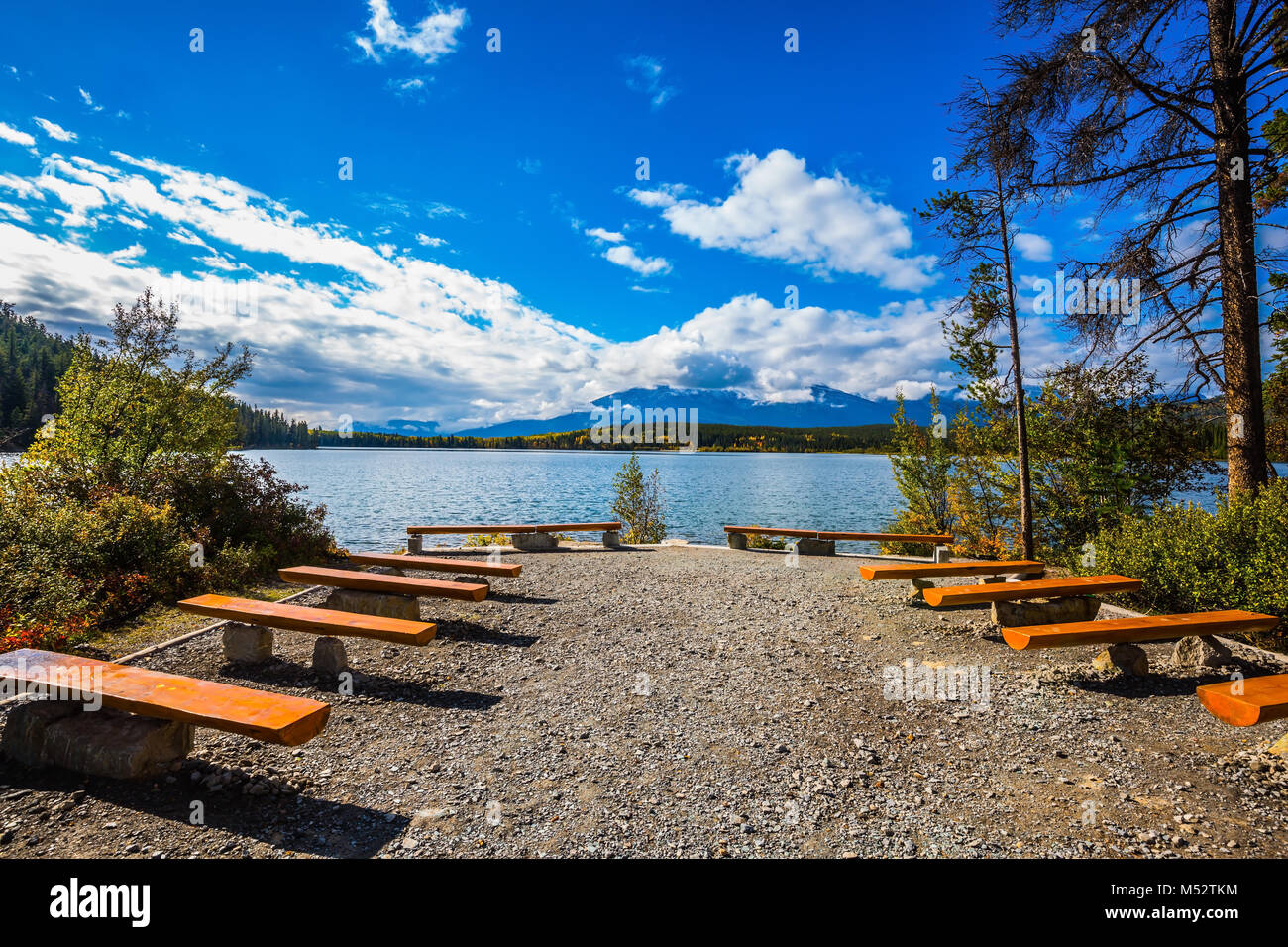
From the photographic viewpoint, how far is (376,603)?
702 centimetres

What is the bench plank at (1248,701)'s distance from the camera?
328cm

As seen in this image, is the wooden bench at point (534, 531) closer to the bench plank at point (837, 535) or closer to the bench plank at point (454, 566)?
the bench plank at point (837, 535)

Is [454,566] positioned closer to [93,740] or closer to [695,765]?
[93,740]

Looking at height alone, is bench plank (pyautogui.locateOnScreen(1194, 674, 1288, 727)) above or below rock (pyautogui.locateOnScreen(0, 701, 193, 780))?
above

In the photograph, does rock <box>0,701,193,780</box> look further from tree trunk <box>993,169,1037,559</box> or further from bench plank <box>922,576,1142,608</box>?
tree trunk <box>993,169,1037,559</box>

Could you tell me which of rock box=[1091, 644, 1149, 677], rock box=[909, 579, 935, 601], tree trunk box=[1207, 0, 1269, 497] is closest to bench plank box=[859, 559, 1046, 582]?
rock box=[909, 579, 935, 601]

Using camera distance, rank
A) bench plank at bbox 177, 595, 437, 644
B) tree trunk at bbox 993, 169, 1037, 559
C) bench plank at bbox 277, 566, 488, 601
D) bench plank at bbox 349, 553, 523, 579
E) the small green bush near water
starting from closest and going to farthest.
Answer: bench plank at bbox 177, 595, 437, 644
the small green bush near water
bench plank at bbox 277, 566, 488, 601
bench plank at bbox 349, 553, 523, 579
tree trunk at bbox 993, 169, 1037, 559

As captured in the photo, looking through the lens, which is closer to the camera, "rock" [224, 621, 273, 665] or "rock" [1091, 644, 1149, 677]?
"rock" [1091, 644, 1149, 677]

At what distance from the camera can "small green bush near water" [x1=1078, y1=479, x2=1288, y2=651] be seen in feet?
19.9

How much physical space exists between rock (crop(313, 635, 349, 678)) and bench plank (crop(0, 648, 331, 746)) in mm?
1726

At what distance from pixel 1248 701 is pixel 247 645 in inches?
332
